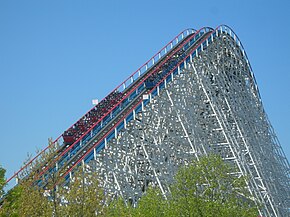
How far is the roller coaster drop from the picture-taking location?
1001 inches

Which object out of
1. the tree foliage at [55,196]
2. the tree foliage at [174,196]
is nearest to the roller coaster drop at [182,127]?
the tree foliage at [174,196]

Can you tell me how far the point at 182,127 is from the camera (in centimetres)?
2869

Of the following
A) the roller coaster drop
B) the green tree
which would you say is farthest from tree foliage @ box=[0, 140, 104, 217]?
the roller coaster drop

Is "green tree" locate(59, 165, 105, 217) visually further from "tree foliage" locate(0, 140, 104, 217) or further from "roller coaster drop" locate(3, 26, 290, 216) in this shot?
"roller coaster drop" locate(3, 26, 290, 216)

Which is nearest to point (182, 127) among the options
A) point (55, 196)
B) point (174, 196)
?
point (174, 196)

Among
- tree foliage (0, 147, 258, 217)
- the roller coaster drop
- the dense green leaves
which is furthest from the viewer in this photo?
the roller coaster drop

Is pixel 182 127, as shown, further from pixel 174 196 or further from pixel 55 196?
pixel 55 196

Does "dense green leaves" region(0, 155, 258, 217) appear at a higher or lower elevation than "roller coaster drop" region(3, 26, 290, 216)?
lower

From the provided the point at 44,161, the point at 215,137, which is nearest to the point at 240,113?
the point at 215,137

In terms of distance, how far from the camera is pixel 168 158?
26719mm

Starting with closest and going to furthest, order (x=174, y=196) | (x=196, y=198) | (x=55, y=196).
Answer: (x=55, y=196) < (x=196, y=198) < (x=174, y=196)

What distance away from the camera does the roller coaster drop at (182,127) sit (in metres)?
25.4

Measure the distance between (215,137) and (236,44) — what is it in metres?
11.5

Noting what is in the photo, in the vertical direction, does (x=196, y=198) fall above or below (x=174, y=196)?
below
